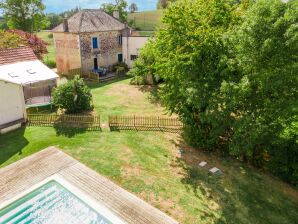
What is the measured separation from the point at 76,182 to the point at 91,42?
1062 inches

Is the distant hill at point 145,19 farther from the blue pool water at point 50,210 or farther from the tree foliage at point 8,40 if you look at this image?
the blue pool water at point 50,210

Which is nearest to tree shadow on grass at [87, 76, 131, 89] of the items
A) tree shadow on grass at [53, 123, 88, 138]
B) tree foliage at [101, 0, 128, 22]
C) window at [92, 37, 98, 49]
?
window at [92, 37, 98, 49]

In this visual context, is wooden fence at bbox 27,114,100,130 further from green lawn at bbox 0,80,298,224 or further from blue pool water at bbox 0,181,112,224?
blue pool water at bbox 0,181,112,224

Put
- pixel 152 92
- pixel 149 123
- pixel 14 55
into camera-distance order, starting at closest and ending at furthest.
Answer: pixel 149 123
pixel 14 55
pixel 152 92

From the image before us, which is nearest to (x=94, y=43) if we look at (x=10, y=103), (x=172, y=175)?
(x=10, y=103)

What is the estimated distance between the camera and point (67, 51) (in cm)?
3916

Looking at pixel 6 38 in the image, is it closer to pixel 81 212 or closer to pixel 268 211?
pixel 81 212

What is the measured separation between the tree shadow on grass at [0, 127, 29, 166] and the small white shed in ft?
2.52

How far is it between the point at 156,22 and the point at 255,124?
50.2 meters

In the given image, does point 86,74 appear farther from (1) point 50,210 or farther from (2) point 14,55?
(1) point 50,210

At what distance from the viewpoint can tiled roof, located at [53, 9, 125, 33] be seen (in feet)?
123

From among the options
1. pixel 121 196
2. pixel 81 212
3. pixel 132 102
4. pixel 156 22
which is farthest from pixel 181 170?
pixel 156 22

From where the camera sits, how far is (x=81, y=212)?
43.9ft

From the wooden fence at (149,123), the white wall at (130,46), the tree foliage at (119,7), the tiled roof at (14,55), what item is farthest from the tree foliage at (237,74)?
the tree foliage at (119,7)
